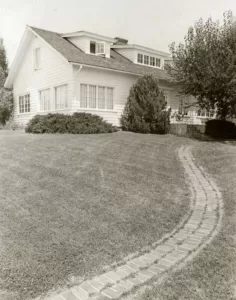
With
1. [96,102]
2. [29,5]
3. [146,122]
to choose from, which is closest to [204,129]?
[146,122]

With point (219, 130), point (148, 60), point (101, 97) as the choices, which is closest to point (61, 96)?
point (101, 97)

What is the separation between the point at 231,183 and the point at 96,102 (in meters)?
13.0

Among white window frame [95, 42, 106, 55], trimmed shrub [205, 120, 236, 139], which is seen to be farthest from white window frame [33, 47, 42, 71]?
trimmed shrub [205, 120, 236, 139]

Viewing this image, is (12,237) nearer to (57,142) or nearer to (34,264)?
(34,264)

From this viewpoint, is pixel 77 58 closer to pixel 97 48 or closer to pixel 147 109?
pixel 97 48

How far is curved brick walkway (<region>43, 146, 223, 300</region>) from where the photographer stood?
3799mm

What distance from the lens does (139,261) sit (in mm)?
4555

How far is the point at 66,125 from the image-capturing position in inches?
653

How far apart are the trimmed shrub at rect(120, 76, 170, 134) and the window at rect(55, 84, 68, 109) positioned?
4099mm

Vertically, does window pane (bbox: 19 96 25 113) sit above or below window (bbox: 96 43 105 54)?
below

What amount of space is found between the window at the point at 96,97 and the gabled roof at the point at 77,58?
145 centimetres

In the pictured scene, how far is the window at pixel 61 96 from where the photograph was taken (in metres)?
19.8

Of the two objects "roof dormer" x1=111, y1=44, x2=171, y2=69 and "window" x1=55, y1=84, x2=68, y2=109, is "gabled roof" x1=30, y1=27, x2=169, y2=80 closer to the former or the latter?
"roof dormer" x1=111, y1=44, x2=171, y2=69

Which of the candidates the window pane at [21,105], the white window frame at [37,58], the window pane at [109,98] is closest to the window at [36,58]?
the white window frame at [37,58]
